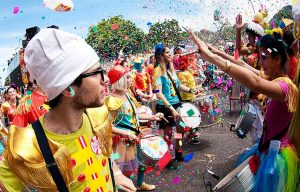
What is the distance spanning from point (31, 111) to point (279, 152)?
95.4 inches

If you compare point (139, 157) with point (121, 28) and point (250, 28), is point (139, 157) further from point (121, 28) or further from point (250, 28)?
point (121, 28)

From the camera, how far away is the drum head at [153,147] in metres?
4.30

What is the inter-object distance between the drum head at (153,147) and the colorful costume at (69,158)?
2.31m

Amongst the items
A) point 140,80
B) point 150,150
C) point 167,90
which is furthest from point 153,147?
point 140,80

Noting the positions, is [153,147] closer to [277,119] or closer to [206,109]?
[277,119]

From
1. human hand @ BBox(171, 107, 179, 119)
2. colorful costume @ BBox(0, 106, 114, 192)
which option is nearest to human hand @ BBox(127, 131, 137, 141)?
human hand @ BBox(171, 107, 179, 119)

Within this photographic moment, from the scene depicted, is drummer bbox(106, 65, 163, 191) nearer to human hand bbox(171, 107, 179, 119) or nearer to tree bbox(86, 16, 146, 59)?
human hand bbox(171, 107, 179, 119)

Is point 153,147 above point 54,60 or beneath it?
beneath

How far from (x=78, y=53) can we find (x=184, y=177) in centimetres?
403

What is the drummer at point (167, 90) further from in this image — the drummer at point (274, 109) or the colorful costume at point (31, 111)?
the drummer at point (274, 109)

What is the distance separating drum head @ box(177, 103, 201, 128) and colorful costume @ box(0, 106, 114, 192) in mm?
3996

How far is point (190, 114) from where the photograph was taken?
6035 millimetres

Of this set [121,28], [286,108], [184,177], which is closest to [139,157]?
[184,177]

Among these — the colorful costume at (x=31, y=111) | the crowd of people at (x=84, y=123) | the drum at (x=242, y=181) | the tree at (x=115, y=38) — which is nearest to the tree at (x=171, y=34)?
the crowd of people at (x=84, y=123)
